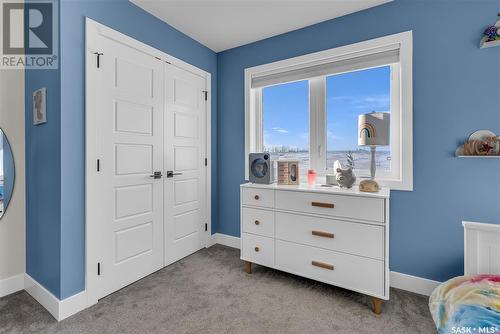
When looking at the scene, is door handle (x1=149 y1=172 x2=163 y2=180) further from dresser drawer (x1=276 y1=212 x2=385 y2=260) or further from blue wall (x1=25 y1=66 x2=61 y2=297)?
dresser drawer (x1=276 y1=212 x2=385 y2=260)

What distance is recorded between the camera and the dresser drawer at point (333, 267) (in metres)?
1.75

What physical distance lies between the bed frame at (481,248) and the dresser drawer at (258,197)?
58.3 inches

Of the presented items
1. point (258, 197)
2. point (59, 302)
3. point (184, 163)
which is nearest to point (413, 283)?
point (258, 197)

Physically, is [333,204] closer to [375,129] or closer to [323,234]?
[323,234]

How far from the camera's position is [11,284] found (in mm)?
1994

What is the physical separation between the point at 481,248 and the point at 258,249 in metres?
1.71

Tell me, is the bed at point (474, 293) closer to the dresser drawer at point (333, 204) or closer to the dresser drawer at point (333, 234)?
the dresser drawer at point (333, 234)

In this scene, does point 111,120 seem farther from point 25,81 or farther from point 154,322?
point 154,322

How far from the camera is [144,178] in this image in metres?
2.22

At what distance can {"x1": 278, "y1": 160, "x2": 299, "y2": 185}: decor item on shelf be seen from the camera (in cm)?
232

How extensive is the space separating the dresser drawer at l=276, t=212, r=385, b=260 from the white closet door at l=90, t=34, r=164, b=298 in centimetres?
128

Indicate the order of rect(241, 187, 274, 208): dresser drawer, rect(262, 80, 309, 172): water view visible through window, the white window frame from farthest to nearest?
1. rect(262, 80, 309, 172): water view visible through window
2. rect(241, 187, 274, 208): dresser drawer
3. the white window frame

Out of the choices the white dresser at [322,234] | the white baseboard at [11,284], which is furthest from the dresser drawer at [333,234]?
the white baseboard at [11,284]

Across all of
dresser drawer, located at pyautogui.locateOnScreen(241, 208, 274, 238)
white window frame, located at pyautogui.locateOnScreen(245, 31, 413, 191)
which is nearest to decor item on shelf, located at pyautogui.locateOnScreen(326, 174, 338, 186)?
white window frame, located at pyautogui.locateOnScreen(245, 31, 413, 191)
